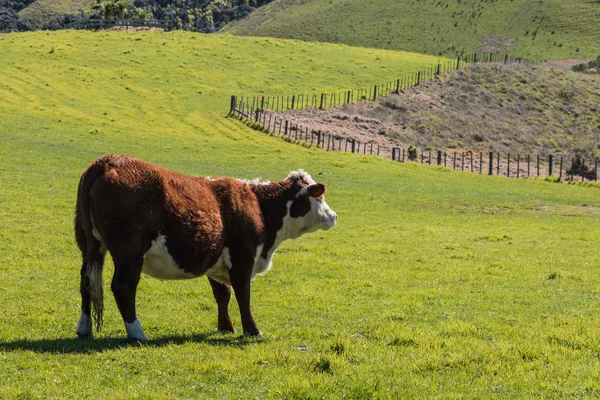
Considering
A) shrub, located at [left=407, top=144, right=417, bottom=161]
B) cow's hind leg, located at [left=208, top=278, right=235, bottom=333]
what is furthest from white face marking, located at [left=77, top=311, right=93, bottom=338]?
shrub, located at [left=407, top=144, right=417, bottom=161]

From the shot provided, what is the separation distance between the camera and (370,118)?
70000mm

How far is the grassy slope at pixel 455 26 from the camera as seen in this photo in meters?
127

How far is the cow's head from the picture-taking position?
12.7 meters

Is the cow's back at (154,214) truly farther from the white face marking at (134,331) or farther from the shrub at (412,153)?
the shrub at (412,153)

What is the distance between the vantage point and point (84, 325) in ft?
35.4

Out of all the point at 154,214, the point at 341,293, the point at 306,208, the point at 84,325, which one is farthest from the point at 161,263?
the point at 341,293

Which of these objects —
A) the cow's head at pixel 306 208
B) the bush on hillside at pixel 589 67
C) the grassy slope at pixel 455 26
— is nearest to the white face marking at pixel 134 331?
the cow's head at pixel 306 208

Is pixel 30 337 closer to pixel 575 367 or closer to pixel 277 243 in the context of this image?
pixel 277 243

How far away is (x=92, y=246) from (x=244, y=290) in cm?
239

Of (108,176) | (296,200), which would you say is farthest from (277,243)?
(108,176)

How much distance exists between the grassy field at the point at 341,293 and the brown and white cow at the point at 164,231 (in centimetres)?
84

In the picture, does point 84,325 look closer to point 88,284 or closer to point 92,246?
point 88,284

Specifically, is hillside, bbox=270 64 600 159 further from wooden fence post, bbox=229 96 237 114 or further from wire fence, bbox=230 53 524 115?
wooden fence post, bbox=229 96 237 114

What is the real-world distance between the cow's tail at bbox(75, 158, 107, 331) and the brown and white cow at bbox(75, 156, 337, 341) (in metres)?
0.01
